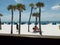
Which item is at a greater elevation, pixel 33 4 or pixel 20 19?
pixel 33 4

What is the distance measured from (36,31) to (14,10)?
20.3ft

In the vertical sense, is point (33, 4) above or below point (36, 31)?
above

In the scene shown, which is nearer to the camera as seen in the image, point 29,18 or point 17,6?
point 17,6

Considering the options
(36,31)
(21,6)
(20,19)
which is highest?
(21,6)

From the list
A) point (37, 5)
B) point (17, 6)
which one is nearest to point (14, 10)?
point (17, 6)

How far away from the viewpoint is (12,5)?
37.6 m

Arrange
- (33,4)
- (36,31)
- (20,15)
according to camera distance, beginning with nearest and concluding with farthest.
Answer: (20,15), (36,31), (33,4)

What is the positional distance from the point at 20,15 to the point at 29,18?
22.9 ft

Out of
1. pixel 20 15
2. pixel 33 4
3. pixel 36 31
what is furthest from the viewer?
pixel 33 4

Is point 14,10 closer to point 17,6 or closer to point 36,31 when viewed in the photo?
point 17,6

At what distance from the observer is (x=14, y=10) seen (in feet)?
123

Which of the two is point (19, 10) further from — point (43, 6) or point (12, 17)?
point (43, 6)

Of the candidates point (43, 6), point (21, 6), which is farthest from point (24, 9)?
point (43, 6)

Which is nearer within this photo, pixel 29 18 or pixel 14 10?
pixel 14 10
